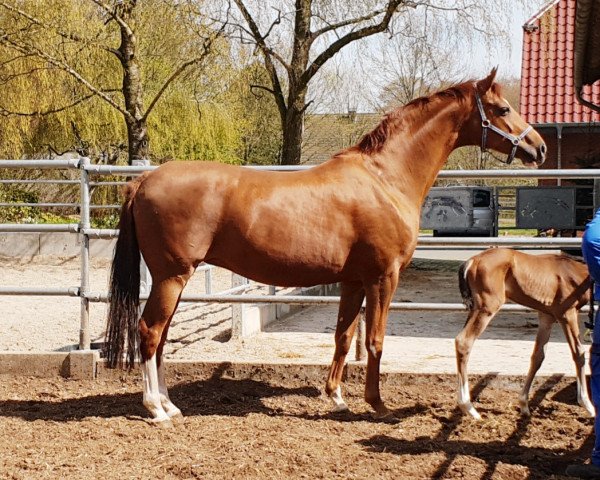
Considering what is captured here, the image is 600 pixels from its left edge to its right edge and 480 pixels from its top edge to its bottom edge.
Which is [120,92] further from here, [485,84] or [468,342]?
[468,342]

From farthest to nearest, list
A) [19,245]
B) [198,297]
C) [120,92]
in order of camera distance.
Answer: [120,92], [19,245], [198,297]

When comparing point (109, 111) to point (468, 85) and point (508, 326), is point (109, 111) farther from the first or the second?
point (468, 85)

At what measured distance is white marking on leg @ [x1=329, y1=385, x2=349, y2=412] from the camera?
528 centimetres

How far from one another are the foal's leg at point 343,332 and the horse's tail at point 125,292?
4.47 feet

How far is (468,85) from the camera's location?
5.37m

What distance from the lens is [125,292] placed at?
16.8 feet

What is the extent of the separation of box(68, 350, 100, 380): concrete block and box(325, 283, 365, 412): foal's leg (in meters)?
1.91

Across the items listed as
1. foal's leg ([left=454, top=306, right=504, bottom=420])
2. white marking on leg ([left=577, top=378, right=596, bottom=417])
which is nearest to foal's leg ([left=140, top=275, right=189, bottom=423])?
foal's leg ([left=454, top=306, right=504, bottom=420])

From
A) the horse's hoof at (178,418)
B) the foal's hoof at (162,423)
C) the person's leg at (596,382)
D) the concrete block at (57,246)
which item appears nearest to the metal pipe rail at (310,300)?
the horse's hoof at (178,418)

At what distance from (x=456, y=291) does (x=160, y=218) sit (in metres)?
8.17

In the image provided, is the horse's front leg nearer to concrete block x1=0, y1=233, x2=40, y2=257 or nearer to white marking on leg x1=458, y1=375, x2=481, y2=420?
white marking on leg x1=458, y1=375, x2=481, y2=420

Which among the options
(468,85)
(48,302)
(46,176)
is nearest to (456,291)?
(48,302)

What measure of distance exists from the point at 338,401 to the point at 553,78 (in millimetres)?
14131

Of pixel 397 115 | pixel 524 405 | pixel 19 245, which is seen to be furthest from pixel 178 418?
pixel 19 245
